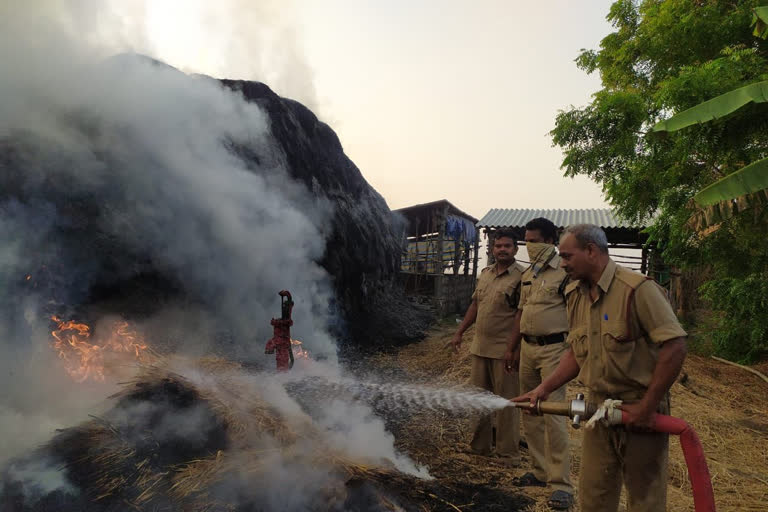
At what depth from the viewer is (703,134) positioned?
701 cm

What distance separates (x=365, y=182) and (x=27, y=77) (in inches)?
338

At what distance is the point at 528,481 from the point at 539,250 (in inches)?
75.5

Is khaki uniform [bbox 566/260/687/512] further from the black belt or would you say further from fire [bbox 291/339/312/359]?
fire [bbox 291/339/312/359]

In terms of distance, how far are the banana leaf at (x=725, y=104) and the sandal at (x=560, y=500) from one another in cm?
480

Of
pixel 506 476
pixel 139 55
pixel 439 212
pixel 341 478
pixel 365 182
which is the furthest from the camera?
pixel 439 212

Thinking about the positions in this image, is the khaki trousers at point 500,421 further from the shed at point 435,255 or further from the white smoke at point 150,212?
the shed at point 435,255

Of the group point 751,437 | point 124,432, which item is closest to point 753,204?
point 751,437

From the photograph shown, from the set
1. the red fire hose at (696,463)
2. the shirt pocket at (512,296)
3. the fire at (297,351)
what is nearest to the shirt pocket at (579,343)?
the red fire hose at (696,463)

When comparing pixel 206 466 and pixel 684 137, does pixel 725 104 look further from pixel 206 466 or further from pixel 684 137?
pixel 206 466

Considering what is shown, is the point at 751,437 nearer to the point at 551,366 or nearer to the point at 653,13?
the point at 551,366

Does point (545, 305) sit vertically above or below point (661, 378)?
above

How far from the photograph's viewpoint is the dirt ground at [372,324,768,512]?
11.7 feet

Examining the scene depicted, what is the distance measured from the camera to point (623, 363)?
215cm

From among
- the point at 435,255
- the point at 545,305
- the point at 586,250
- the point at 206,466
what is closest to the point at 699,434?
the point at 545,305
